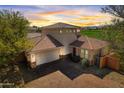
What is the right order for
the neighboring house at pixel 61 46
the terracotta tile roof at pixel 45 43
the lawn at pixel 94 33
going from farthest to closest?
the terracotta tile roof at pixel 45 43 → the neighboring house at pixel 61 46 → the lawn at pixel 94 33

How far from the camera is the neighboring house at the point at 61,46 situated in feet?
17.2

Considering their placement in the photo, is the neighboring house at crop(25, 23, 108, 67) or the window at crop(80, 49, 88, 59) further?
the window at crop(80, 49, 88, 59)

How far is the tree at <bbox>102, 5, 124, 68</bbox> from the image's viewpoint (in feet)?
13.7

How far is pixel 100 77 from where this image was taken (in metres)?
4.83

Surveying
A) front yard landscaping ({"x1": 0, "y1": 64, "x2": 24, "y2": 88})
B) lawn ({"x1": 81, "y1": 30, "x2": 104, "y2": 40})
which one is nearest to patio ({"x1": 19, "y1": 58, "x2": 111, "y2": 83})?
front yard landscaping ({"x1": 0, "y1": 64, "x2": 24, "y2": 88})

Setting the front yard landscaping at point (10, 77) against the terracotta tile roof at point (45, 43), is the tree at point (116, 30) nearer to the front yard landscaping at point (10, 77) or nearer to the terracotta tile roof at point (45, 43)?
the terracotta tile roof at point (45, 43)

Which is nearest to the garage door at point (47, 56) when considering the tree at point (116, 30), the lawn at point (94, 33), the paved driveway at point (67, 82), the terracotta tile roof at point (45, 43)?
the terracotta tile roof at point (45, 43)

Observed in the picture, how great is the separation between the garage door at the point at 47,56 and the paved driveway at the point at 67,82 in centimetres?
93

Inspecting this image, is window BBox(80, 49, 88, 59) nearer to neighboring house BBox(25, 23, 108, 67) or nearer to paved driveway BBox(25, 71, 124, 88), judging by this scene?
neighboring house BBox(25, 23, 108, 67)

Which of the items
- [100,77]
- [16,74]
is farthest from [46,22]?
[100,77]

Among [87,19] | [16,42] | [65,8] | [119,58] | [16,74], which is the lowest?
[16,74]

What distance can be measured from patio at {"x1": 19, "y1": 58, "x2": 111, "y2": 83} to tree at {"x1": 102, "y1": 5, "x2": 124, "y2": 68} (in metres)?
1.04
